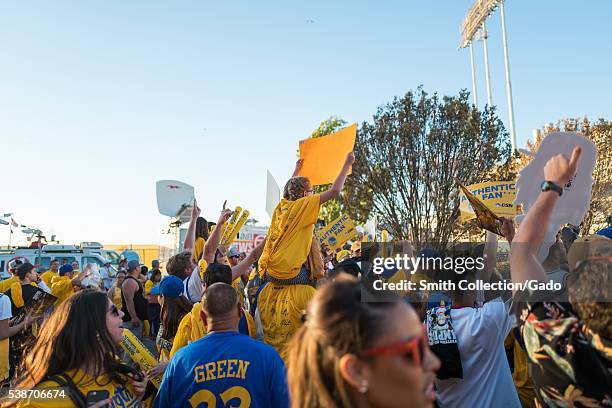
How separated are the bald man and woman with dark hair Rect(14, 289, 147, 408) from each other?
19 cm

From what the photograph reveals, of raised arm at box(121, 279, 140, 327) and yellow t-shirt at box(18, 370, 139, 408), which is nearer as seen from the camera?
yellow t-shirt at box(18, 370, 139, 408)

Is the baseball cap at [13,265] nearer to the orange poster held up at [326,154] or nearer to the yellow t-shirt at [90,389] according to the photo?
the orange poster held up at [326,154]

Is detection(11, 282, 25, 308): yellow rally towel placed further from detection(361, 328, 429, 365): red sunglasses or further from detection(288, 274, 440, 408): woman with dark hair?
detection(361, 328, 429, 365): red sunglasses

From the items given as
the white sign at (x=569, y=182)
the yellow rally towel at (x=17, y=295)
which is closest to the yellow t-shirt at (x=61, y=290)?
the yellow rally towel at (x=17, y=295)

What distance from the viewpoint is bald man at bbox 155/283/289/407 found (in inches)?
103

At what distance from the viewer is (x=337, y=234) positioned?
9609 millimetres

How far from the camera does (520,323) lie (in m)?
2.15

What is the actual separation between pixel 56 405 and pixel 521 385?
2.99 m

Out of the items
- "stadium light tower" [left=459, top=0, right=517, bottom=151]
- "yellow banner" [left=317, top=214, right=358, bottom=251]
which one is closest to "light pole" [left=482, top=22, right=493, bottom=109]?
"stadium light tower" [left=459, top=0, right=517, bottom=151]

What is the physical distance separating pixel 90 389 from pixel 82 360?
149mm

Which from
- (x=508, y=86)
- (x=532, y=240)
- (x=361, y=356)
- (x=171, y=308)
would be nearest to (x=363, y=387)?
(x=361, y=356)

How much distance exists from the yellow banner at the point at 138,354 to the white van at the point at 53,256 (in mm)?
16704

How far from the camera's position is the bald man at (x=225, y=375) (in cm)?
261

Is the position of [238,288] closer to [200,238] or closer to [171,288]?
[200,238]
